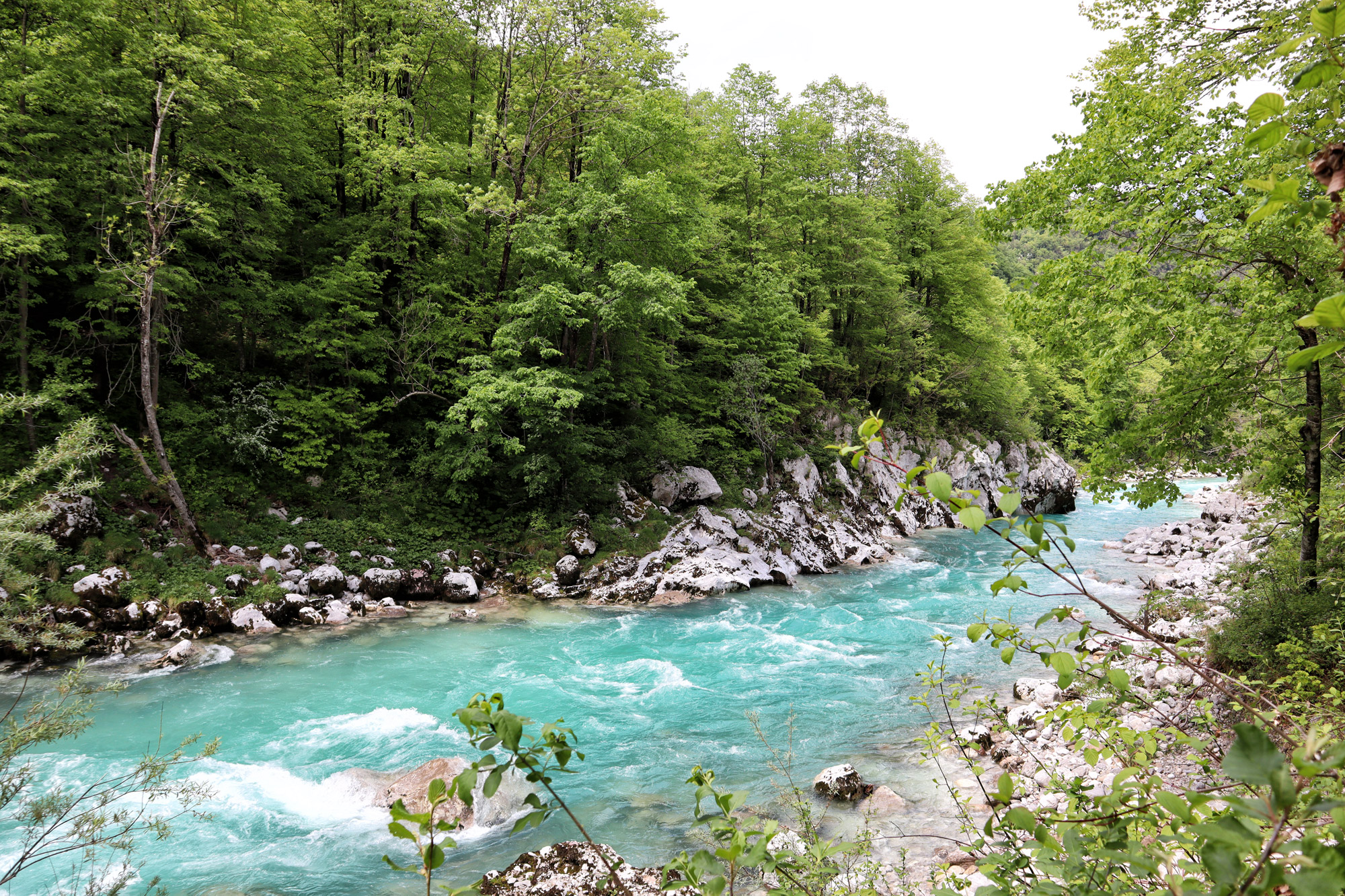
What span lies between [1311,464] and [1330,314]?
7.90m

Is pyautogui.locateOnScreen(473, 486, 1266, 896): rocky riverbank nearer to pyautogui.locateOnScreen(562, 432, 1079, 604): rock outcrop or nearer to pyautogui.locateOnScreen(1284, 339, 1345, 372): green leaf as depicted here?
pyautogui.locateOnScreen(1284, 339, 1345, 372): green leaf

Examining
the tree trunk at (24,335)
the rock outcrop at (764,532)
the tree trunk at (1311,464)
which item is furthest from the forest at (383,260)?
the tree trunk at (1311,464)

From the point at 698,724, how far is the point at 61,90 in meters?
15.4

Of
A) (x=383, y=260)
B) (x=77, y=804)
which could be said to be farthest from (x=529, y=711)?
(x=383, y=260)

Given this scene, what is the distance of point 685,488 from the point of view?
16.5m

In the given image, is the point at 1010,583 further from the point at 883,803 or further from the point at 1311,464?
the point at 1311,464

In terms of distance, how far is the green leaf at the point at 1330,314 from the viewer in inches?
31.3

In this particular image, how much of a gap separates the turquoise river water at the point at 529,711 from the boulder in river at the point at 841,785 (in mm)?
452

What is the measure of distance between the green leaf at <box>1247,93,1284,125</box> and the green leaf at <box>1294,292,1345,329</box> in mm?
346

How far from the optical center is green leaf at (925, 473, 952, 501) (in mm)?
1336

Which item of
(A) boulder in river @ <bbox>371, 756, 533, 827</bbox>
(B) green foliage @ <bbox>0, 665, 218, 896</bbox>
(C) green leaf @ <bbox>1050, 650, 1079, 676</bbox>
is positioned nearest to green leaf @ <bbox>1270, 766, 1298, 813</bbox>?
(C) green leaf @ <bbox>1050, 650, 1079, 676</bbox>

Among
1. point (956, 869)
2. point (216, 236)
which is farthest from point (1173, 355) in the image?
point (216, 236)

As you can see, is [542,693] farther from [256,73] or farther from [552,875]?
[256,73]

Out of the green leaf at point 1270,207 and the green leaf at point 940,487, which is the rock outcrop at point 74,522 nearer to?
the green leaf at point 940,487
